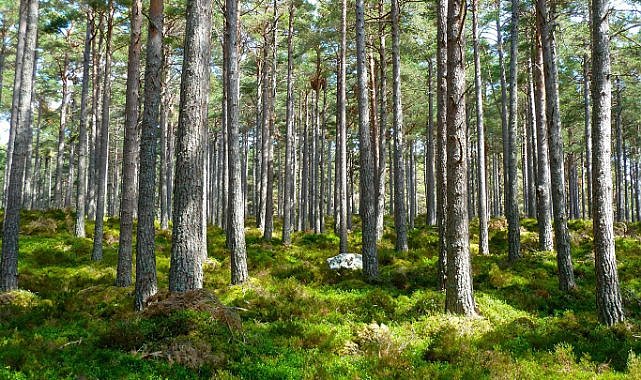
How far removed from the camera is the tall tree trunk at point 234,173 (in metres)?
11.6

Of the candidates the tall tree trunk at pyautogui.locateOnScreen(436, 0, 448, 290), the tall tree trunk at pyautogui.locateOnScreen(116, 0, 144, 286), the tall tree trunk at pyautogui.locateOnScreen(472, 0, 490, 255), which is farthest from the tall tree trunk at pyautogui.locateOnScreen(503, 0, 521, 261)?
the tall tree trunk at pyautogui.locateOnScreen(116, 0, 144, 286)

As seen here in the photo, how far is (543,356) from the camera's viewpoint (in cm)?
660

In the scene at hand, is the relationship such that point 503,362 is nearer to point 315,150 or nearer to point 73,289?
point 73,289

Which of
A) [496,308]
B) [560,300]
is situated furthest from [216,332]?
[560,300]

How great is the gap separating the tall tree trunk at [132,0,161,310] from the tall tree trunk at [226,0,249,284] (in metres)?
2.62

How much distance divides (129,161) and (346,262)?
7213 millimetres

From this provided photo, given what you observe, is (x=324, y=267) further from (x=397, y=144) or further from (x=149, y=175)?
(x=149, y=175)

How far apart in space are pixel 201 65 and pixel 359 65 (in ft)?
20.7

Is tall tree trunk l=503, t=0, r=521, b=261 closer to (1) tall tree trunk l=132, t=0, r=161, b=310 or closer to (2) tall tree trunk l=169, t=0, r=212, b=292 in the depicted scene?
(2) tall tree trunk l=169, t=0, r=212, b=292

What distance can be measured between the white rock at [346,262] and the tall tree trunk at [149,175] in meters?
5.89

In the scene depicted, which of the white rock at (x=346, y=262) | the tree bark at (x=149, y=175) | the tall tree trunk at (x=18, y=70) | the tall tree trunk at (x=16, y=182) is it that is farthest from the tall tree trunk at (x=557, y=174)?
the tall tree trunk at (x=18, y=70)

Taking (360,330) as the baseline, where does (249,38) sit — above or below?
above

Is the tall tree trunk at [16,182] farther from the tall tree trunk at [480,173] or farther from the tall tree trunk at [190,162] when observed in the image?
the tall tree trunk at [480,173]

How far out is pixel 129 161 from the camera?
11.0 m
